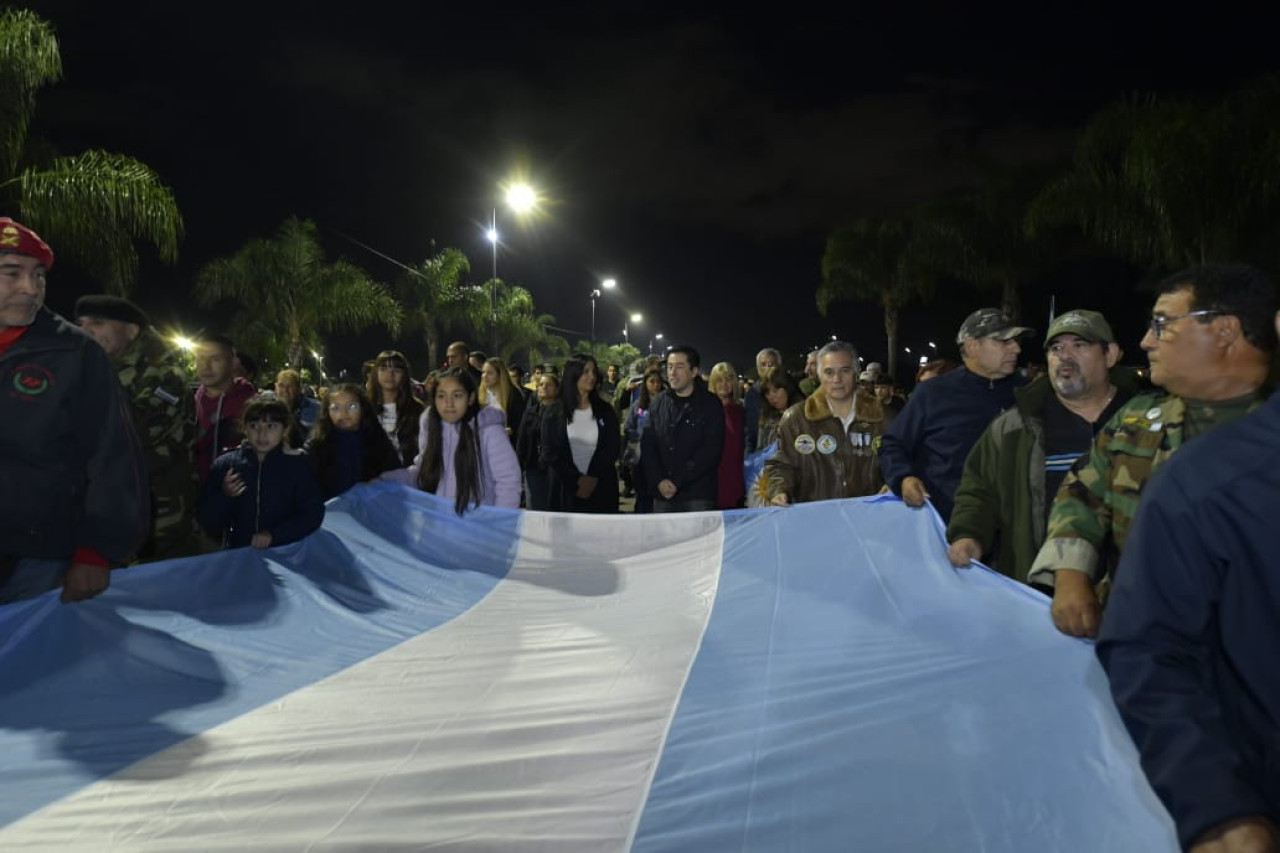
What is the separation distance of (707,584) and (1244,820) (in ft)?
9.93

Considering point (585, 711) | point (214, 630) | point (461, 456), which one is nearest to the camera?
point (585, 711)

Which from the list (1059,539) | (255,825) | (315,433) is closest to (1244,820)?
(1059,539)

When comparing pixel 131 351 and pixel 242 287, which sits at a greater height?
pixel 242 287

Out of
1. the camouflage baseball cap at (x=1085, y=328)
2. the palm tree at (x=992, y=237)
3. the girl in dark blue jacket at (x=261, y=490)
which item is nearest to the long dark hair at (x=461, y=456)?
the girl in dark blue jacket at (x=261, y=490)

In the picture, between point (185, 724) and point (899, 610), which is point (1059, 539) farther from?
Result: point (185, 724)

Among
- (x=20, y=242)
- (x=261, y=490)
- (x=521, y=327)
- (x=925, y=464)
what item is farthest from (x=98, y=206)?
(x=521, y=327)

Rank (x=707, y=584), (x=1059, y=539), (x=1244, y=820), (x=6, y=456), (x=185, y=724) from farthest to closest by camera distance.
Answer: (x=707, y=584) < (x=6, y=456) < (x=185, y=724) < (x=1059, y=539) < (x=1244, y=820)

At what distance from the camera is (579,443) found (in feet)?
25.1

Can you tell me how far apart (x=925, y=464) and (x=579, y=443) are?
12.1 feet

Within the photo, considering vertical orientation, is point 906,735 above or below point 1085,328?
below

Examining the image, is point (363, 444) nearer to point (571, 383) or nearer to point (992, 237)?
point (571, 383)

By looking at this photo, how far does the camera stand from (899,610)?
10.8 feet

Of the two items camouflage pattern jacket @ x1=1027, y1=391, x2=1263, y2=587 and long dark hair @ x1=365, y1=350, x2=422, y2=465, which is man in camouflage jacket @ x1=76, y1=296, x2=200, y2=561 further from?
camouflage pattern jacket @ x1=1027, y1=391, x2=1263, y2=587

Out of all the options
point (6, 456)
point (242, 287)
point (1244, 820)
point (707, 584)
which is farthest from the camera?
point (242, 287)
